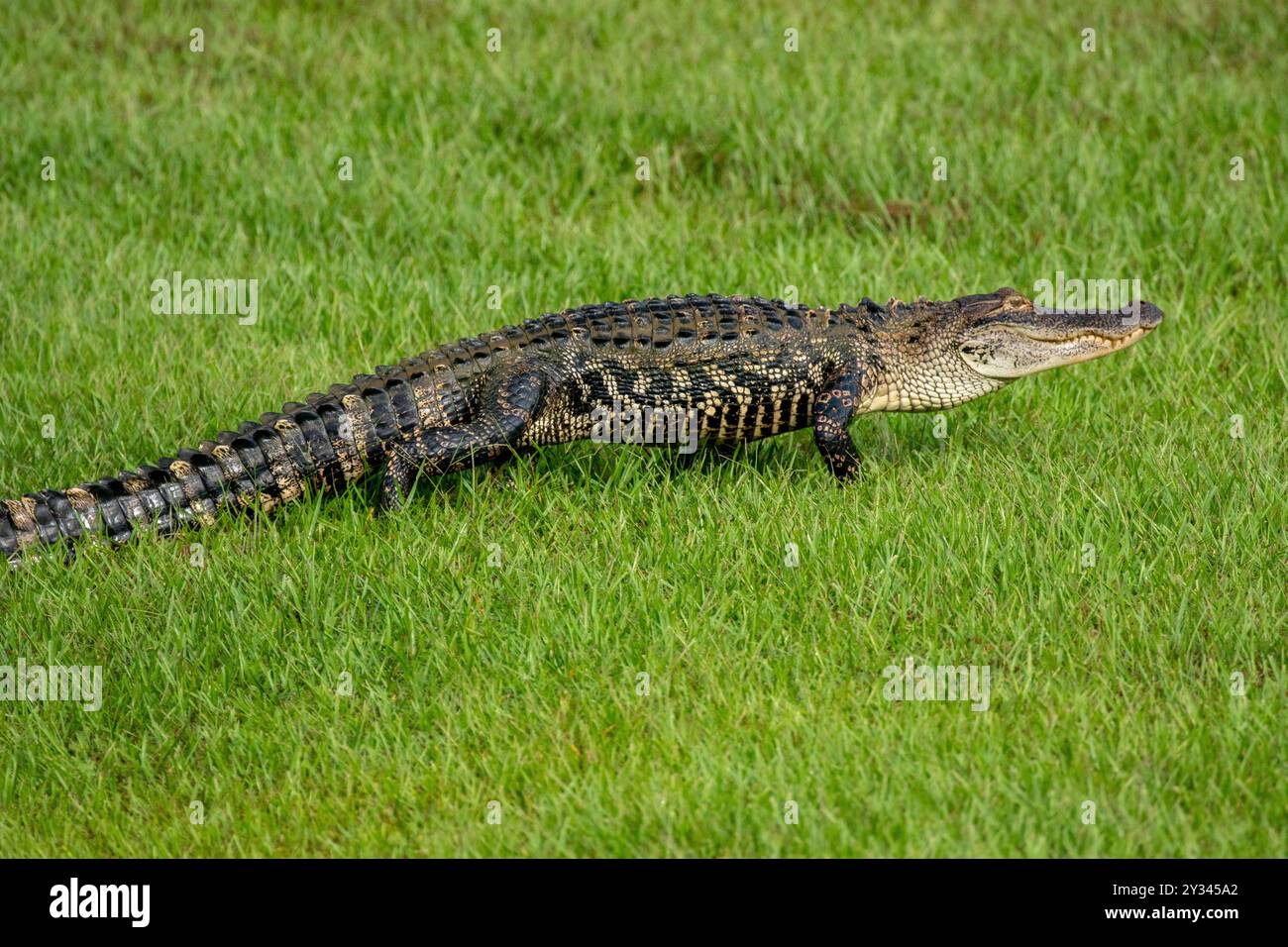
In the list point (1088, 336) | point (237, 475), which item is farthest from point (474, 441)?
point (1088, 336)

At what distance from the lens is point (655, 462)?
6.53 meters

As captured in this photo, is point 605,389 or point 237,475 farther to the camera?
point 605,389

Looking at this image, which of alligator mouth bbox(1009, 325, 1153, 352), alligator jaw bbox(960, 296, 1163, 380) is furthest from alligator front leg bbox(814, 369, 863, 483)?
alligator mouth bbox(1009, 325, 1153, 352)

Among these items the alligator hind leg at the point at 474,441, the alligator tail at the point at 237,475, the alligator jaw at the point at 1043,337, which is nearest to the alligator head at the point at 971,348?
the alligator jaw at the point at 1043,337

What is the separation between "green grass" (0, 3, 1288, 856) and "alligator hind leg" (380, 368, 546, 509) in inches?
6.0

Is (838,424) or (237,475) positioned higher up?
(838,424)

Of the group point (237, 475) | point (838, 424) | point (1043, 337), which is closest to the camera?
point (237, 475)

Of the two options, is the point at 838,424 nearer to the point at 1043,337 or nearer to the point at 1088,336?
the point at 1043,337

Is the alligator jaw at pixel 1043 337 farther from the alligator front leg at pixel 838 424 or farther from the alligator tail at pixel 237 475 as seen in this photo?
the alligator tail at pixel 237 475

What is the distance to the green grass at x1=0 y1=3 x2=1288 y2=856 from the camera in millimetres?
4586

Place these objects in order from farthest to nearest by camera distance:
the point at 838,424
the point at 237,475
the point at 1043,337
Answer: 1. the point at 1043,337
2. the point at 838,424
3. the point at 237,475

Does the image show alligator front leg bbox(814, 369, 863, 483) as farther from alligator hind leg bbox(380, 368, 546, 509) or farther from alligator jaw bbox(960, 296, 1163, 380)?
alligator hind leg bbox(380, 368, 546, 509)

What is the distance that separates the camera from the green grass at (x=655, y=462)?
4586 millimetres

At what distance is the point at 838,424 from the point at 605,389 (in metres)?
0.99
